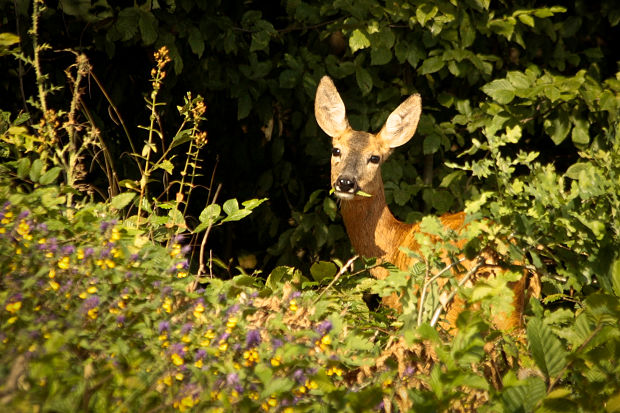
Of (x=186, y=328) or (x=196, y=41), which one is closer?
(x=186, y=328)

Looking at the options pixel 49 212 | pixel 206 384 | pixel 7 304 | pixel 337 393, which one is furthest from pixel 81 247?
pixel 337 393

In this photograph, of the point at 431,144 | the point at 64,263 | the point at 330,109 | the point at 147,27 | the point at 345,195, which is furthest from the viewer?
the point at 431,144

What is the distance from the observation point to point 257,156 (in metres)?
6.10

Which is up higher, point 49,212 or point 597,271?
point 49,212

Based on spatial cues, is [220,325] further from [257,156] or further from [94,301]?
[257,156]

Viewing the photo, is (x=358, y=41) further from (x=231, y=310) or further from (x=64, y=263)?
(x=64, y=263)

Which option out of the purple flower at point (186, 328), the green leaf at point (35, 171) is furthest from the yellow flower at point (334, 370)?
the green leaf at point (35, 171)

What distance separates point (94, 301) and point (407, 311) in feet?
3.19

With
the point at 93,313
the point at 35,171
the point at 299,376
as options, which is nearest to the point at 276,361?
the point at 299,376

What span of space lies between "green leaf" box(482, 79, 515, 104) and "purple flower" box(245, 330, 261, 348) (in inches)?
129

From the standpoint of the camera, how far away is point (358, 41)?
17.1 ft

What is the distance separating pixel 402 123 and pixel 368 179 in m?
0.65

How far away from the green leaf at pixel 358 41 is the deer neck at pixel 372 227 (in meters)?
0.89

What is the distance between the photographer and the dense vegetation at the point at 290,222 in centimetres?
232
